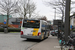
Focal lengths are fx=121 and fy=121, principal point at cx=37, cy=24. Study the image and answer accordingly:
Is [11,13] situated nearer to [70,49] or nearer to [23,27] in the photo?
[23,27]

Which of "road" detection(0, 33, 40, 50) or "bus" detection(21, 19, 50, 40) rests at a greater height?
"bus" detection(21, 19, 50, 40)

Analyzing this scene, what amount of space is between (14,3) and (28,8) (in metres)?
4.37

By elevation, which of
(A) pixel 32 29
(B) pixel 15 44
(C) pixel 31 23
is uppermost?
(C) pixel 31 23

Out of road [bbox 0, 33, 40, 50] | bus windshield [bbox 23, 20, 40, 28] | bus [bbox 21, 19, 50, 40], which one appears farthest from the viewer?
bus windshield [bbox 23, 20, 40, 28]

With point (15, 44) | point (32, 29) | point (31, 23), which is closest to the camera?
point (15, 44)

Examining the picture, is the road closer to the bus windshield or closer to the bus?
the bus

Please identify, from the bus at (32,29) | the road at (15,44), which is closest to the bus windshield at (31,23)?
the bus at (32,29)

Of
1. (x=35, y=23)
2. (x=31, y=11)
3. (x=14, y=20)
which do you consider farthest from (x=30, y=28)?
(x=14, y=20)

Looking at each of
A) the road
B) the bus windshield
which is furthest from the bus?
the road

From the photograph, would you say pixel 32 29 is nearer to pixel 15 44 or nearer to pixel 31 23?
pixel 31 23

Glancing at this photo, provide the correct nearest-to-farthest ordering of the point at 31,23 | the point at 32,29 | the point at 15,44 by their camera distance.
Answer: the point at 15,44
the point at 32,29
the point at 31,23

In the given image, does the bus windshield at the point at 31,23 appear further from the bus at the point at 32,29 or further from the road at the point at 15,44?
the road at the point at 15,44

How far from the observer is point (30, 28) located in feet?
47.5

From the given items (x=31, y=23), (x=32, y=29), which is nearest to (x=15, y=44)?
(x=32, y=29)
